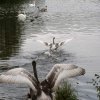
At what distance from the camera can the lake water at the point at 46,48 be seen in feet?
47.7

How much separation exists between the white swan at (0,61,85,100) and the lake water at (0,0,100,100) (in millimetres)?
2913

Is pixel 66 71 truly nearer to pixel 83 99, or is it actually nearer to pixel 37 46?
pixel 83 99

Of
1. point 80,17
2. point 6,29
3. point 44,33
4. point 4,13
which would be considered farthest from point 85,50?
point 4,13

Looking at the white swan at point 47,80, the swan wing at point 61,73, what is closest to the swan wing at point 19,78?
the white swan at point 47,80

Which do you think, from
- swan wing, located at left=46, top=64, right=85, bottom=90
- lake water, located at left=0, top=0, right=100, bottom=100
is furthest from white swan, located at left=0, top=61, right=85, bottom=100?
lake water, located at left=0, top=0, right=100, bottom=100

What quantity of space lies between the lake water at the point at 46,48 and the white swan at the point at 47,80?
9.56 feet

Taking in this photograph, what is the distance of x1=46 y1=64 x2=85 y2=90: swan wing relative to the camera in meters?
10.2

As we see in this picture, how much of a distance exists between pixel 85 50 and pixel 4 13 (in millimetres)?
22684

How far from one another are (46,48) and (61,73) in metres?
13.0

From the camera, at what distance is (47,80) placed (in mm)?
10461

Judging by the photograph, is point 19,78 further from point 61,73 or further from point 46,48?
point 46,48

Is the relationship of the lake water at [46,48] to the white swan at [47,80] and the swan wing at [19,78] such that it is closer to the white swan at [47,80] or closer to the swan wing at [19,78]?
the white swan at [47,80]

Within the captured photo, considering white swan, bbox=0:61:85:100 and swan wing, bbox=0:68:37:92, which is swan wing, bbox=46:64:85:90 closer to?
white swan, bbox=0:61:85:100

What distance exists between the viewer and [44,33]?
94.3 ft
